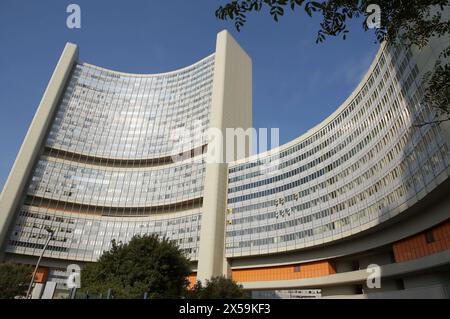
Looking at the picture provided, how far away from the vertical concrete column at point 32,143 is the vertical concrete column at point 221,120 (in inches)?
1793

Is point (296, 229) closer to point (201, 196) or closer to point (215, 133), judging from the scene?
point (201, 196)

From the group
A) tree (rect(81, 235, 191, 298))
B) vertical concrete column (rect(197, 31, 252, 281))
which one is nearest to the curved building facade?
vertical concrete column (rect(197, 31, 252, 281))

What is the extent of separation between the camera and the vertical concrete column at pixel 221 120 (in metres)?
62.7

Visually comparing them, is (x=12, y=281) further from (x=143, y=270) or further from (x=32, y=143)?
(x=32, y=143)

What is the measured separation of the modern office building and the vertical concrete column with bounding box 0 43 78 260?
0.36m

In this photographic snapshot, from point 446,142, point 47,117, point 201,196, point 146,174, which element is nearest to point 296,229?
point 201,196

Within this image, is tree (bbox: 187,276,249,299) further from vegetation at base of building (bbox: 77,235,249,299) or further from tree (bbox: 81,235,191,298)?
tree (bbox: 81,235,191,298)

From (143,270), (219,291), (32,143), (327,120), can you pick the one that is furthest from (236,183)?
(32,143)

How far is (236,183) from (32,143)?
2198 inches

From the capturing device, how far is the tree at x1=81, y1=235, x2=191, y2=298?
31094mm

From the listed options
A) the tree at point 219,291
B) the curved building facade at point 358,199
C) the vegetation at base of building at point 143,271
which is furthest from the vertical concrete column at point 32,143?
the tree at point 219,291

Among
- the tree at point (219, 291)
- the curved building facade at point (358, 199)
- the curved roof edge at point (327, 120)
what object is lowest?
the tree at point (219, 291)

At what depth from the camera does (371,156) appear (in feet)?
152

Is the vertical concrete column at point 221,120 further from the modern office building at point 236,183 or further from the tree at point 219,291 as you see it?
the tree at point 219,291
